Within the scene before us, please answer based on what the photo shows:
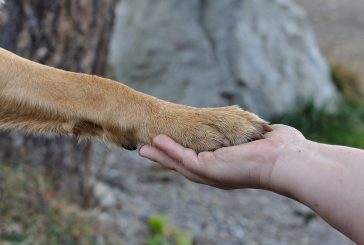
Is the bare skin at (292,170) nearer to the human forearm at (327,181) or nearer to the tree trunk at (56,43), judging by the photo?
the human forearm at (327,181)

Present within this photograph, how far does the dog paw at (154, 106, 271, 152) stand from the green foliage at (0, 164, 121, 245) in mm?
1510

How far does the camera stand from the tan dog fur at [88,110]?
324 centimetres

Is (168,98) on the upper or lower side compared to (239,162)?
lower

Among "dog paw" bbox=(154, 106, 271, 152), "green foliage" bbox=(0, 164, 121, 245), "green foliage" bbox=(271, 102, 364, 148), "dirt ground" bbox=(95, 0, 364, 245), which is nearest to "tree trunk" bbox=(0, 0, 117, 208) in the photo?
"green foliage" bbox=(0, 164, 121, 245)

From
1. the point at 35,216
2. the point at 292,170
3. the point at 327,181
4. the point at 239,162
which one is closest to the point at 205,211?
the point at 35,216

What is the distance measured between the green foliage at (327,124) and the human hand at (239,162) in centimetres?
502

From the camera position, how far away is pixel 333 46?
1164 centimetres

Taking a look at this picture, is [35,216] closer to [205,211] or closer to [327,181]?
[205,211]

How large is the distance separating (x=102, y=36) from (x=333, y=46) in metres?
7.20

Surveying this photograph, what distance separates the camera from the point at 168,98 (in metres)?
7.82

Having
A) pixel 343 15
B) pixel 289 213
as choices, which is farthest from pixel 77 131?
pixel 343 15

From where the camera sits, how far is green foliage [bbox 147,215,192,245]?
16.0 ft

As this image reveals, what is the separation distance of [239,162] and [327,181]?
0.39m

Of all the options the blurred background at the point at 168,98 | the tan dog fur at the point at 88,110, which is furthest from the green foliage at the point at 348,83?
the tan dog fur at the point at 88,110
